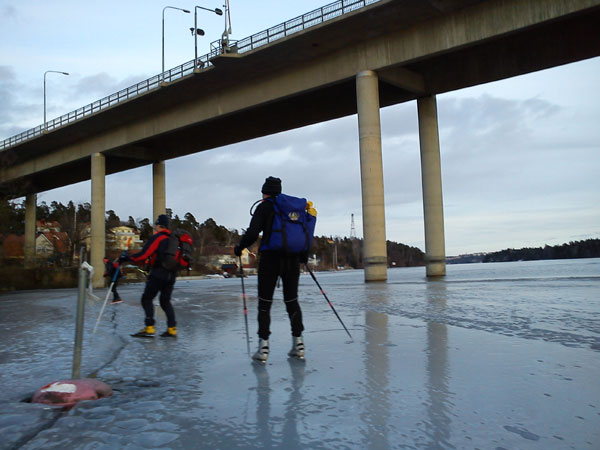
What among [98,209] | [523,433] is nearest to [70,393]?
[523,433]

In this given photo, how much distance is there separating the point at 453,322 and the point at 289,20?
2325cm

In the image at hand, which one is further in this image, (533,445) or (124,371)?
(124,371)

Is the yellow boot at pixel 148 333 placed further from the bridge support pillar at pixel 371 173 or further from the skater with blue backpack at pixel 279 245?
the bridge support pillar at pixel 371 173

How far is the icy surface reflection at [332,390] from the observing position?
262cm

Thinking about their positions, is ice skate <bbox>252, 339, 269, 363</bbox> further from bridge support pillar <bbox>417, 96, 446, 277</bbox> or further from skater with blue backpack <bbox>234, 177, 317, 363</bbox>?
bridge support pillar <bbox>417, 96, 446, 277</bbox>

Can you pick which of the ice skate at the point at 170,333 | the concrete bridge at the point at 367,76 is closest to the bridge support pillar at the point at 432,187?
the concrete bridge at the point at 367,76

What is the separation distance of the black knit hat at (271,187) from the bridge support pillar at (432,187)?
2594cm

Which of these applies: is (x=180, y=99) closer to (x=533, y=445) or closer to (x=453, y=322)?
(x=453, y=322)

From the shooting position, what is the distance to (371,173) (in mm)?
26266

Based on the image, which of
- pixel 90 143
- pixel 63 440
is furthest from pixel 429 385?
pixel 90 143

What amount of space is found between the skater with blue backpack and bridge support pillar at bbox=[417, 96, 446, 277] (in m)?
25.9

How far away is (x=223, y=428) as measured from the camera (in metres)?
2.78

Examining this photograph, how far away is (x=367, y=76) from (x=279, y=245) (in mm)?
23468

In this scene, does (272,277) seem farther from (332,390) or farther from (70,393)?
(70,393)
